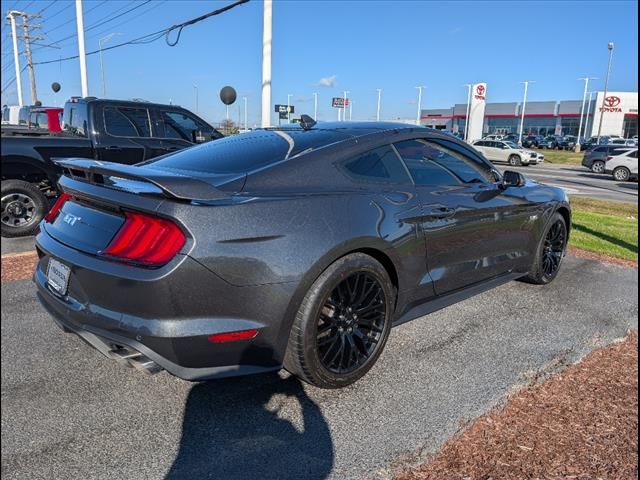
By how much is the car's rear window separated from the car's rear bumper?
2.63 ft

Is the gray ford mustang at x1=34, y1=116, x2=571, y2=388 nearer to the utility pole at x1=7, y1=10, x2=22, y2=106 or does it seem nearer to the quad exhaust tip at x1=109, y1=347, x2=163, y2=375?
the quad exhaust tip at x1=109, y1=347, x2=163, y2=375

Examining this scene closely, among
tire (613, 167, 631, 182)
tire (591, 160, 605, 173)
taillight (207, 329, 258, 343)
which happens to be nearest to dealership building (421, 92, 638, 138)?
tire (591, 160, 605, 173)

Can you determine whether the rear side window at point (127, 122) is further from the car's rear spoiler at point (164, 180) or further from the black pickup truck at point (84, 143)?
the car's rear spoiler at point (164, 180)

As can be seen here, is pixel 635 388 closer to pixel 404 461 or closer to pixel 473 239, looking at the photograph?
pixel 473 239

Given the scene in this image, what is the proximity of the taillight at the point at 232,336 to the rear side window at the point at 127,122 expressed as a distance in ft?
19.5

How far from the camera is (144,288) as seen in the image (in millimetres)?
2279

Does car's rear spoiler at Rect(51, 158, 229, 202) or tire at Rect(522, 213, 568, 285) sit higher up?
car's rear spoiler at Rect(51, 158, 229, 202)

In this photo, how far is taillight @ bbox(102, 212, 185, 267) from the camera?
90.9 inches

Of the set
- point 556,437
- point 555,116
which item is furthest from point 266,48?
point 555,116

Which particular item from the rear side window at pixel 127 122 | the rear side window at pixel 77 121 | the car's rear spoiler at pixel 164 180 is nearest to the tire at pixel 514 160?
the rear side window at pixel 127 122

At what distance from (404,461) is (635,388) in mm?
1768

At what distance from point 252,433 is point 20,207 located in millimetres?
5716

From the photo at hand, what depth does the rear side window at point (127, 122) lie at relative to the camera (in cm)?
747

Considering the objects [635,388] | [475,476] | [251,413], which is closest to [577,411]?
[635,388]
